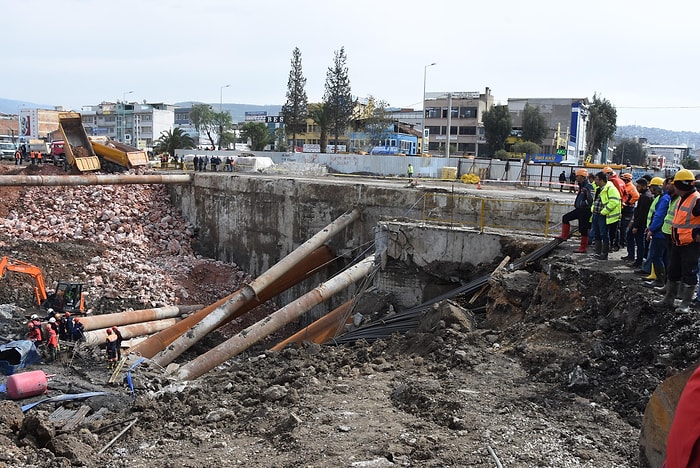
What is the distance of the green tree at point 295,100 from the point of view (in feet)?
177

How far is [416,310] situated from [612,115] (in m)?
56.9

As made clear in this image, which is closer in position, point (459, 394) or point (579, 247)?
point (459, 394)

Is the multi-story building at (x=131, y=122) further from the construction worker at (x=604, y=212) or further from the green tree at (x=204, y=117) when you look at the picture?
the construction worker at (x=604, y=212)

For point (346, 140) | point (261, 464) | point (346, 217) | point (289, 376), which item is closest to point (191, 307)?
point (346, 217)

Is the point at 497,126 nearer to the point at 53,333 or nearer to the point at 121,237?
the point at 121,237

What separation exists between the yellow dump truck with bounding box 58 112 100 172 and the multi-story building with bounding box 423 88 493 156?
43.8 metres

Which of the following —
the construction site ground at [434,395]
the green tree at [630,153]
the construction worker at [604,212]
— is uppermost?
the green tree at [630,153]

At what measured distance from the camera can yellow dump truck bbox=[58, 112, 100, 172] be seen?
25234 mm

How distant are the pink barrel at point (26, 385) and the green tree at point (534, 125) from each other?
5420 centimetres

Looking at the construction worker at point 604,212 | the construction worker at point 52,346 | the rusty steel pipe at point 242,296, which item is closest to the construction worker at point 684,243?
the construction worker at point 604,212

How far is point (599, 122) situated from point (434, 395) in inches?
2321

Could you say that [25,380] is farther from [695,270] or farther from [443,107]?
[443,107]

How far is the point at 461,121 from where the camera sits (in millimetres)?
66438

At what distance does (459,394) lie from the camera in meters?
6.43
